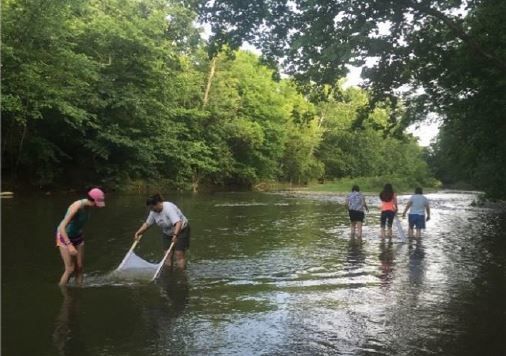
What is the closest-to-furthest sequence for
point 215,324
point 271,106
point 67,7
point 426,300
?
point 215,324 < point 426,300 < point 67,7 < point 271,106

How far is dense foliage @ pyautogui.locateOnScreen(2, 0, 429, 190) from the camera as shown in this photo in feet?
93.8

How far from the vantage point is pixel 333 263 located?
12.1 m

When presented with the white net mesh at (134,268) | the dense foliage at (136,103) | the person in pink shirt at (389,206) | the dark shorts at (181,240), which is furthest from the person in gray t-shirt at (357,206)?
the white net mesh at (134,268)

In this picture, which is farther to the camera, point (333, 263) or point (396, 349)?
point (333, 263)

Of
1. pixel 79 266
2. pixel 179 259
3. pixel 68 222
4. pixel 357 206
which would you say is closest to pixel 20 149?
pixel 357 206

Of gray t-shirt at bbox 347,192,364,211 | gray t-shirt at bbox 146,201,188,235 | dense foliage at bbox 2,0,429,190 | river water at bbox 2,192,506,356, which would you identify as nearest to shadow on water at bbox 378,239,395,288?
river water at bbox 2,192,506,356

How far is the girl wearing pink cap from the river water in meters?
0.49

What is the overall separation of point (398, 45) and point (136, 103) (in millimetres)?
30414

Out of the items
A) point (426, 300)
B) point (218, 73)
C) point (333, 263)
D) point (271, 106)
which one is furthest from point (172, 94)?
point (426, 300)

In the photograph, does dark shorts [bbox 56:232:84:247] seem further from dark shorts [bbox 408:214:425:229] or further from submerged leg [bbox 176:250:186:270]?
dark shorts [bbox 408:214:425:229]

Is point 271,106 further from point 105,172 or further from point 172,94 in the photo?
point 105,172

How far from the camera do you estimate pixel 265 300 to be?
8.61 m

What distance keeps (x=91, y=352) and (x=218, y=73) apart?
5397 centimetres

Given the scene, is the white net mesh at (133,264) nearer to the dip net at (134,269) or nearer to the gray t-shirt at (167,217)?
the dip net at (134,269)
